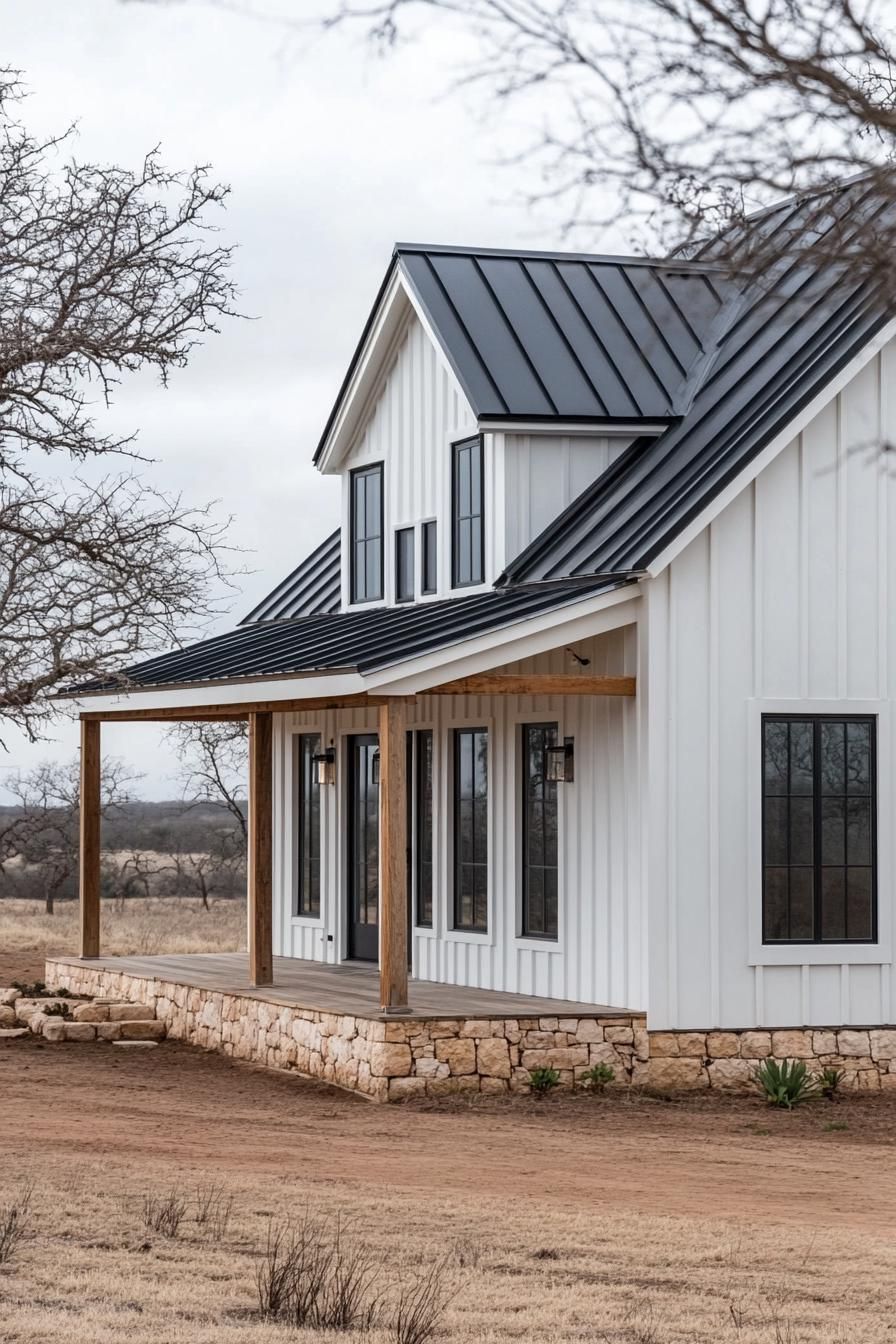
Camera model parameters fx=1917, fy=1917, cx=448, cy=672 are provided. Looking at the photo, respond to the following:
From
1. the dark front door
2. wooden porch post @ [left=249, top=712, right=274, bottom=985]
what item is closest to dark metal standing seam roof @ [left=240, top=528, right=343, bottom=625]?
the dark front door

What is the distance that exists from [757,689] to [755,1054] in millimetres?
2800

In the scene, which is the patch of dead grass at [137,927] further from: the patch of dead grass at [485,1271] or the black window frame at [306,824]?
the patch of dead grass at [485,1271]

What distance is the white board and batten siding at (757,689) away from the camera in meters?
14.6

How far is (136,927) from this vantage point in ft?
121

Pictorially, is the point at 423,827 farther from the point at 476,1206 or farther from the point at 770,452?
the point at 476,1206

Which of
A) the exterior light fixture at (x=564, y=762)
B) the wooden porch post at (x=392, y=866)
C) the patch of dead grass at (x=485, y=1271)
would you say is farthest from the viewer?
the exterior light fixture at (x=564, y=762)

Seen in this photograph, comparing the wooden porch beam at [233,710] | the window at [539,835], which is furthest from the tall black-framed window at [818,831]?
the wooden porch beam at [233,710]

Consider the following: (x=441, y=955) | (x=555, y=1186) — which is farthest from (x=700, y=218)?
(x=441, y=955)

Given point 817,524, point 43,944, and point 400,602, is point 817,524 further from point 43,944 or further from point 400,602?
point 43,944

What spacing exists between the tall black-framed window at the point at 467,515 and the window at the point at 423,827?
158 centimetres

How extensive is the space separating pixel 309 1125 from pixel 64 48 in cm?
736

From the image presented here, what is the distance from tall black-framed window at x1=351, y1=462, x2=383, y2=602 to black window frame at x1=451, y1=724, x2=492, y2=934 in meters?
2.81

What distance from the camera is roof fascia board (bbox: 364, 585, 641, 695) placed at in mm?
13992

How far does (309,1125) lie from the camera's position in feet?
43.0
